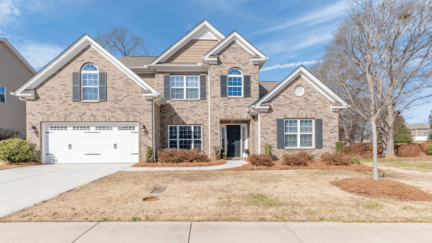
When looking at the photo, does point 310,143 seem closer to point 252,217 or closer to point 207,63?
point 207,63

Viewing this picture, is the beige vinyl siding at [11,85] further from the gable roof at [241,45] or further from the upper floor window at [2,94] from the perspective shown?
the gable roof at [241,45]

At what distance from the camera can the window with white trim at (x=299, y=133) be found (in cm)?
1327

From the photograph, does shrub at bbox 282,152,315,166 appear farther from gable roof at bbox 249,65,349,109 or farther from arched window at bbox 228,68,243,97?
arched window at bbox 228,68,243,97

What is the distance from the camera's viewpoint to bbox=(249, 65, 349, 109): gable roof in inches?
514

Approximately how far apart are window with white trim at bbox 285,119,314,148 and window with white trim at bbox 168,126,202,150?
19.5 ft

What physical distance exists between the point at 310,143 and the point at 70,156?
48.5ft

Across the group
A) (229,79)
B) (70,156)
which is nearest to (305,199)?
→ (229,79)

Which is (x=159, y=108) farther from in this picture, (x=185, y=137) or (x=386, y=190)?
(x=386, y=190)

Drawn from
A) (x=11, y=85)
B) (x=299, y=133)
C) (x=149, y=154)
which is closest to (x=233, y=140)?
(x=299, y=133)

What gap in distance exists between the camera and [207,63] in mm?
14242

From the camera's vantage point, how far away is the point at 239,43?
1428 centimetres

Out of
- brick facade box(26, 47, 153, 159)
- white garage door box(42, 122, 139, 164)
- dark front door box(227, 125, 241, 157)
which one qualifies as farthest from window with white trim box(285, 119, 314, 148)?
white garage door box(42, 122, 139, 164)

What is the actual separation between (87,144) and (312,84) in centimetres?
1445
